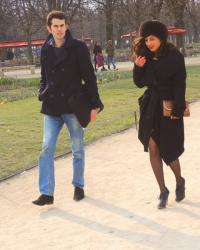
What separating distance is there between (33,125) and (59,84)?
6.27 m

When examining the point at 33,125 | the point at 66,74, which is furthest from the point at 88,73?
the point at 33,125

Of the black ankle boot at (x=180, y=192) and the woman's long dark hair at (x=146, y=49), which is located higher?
the woman's long dark hair at (x=146, y=49)

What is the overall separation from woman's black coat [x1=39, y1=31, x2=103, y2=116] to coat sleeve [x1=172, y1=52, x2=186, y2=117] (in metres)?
0.90

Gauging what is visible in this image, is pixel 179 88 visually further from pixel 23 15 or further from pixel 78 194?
pixel 23 15

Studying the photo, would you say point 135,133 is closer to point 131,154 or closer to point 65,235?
point 131,154

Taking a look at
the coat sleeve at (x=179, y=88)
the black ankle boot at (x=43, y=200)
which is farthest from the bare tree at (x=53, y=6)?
the coat sleeve at (x=179, y=88)

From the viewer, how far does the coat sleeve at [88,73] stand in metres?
6.03

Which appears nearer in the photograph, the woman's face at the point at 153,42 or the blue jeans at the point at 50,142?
the woman's face at the point at 153,42

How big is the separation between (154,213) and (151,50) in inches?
59.1

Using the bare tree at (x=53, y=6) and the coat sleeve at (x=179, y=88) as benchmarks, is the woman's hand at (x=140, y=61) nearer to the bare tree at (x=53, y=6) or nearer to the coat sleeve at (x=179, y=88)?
the coat sleeve at (x=179, y=88)

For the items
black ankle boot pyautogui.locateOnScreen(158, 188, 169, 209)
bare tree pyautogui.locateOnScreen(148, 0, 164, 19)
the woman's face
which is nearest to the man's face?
the woman's face

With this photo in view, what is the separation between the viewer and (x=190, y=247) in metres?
4.61

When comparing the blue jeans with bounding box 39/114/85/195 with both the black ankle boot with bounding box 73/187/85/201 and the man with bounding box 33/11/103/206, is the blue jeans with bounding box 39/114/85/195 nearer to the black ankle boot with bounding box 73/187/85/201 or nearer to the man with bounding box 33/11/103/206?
the man with bounding box 33/11/103/206

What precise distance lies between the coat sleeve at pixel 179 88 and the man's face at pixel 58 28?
117cm
